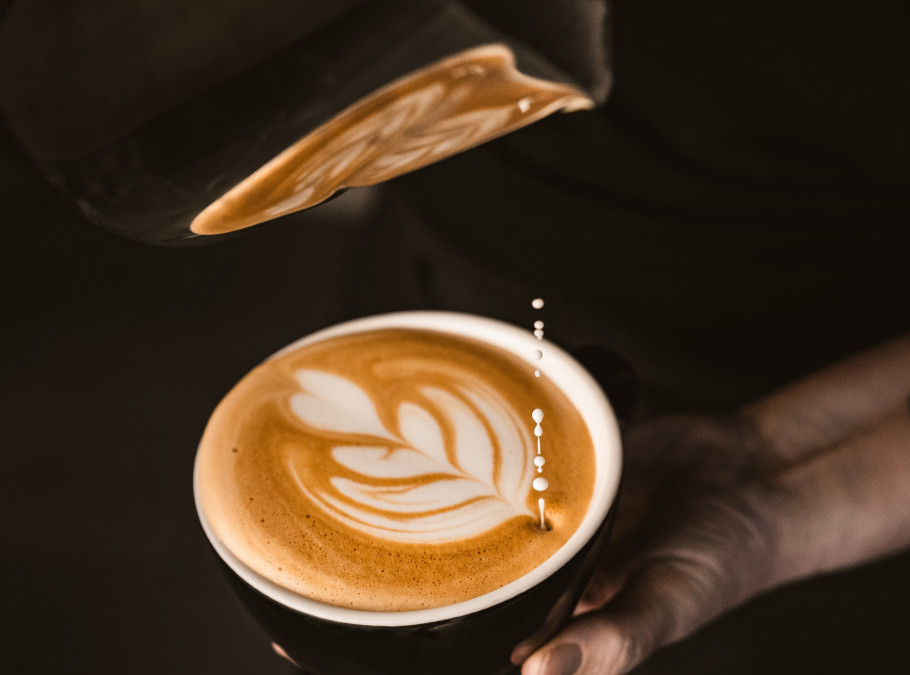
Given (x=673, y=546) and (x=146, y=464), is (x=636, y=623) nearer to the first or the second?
(x=673, y=546)

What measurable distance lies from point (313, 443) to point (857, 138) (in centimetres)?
65

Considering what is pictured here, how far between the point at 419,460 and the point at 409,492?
4 centimetres

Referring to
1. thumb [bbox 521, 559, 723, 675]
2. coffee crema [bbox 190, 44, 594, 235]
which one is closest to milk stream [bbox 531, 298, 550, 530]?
thumb [bbox 521, 559, 723, 675]

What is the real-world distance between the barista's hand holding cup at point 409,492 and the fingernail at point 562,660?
0.02m

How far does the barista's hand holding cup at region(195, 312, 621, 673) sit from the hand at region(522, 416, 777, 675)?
2.5 inches

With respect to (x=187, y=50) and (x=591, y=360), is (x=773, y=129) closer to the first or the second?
(x=591, y=360)

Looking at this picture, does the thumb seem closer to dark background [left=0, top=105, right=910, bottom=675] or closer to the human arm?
the human arm

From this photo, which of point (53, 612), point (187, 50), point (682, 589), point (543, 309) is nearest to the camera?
point (187, 50)

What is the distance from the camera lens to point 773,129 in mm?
879

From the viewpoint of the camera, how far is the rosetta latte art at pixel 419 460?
1.78ft

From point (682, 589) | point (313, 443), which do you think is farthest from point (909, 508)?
point (313, 443)

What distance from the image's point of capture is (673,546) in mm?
722

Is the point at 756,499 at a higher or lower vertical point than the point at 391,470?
lower

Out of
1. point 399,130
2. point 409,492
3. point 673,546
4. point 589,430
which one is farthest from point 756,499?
point 399,130
